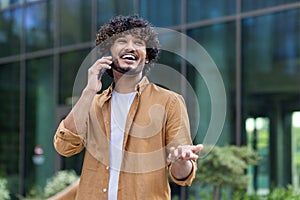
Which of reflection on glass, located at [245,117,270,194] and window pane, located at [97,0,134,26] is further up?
window pane, located at [97,0,134,26]

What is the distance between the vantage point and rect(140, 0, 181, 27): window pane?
1091cm

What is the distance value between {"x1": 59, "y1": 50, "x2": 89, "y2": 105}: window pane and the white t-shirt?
10016 mm

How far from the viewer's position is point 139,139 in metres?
2.60

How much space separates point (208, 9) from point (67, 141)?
26.4 feet

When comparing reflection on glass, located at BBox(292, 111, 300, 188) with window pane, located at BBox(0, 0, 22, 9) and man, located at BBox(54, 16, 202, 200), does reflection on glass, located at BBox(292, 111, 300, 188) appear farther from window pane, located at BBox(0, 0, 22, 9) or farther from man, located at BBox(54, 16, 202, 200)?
window pane, located at BBox(0, 0, 22, 9)

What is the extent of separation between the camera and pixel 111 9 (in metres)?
12.1

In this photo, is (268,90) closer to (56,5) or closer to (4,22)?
(56,5)

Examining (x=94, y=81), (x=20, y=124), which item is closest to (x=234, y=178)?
(x=94, y=81)

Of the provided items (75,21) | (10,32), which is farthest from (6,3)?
(75,21)

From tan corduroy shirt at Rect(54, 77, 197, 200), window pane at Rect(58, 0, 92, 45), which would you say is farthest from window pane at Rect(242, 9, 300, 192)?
tan corduroy shirt at Rect(54, 77, 197, 200)

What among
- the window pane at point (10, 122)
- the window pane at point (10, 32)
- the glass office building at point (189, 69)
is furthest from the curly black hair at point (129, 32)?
the window pane at point (10, 32)

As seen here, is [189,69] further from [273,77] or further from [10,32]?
[10,32]

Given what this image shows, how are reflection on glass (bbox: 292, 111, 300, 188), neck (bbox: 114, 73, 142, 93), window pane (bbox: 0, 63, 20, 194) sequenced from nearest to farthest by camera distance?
neck (bbox: 114, 73, 142, 93) → reflection on glass (bbox: 292, 111, 300, 188) → window pane (bbox: 0, 63, 20, 194)

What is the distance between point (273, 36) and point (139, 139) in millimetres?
7313
